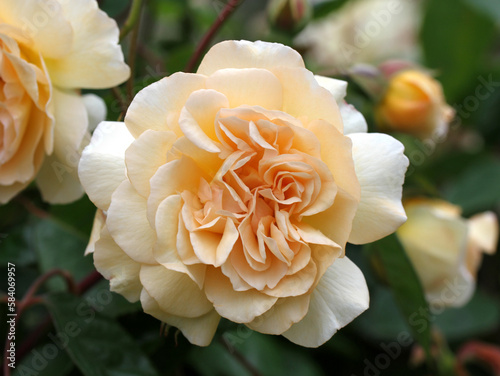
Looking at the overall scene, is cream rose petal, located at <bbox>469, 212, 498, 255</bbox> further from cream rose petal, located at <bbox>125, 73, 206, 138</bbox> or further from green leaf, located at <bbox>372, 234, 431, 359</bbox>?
cream rose petal, located at <bbox>125, 73, 206, 138</bbox>

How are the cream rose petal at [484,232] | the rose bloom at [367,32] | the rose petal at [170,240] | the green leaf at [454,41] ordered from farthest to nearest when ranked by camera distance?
the rose bloom at [367,32], the green leaf at [454,41], the cream rose petal at [484,232], the rose petal at [170,240]

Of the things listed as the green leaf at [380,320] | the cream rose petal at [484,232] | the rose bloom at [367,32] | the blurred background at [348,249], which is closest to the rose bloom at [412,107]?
the blurred background at [348,249]

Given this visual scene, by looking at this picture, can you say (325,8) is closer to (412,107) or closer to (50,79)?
(412,107)

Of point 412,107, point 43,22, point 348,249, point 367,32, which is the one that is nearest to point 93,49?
point 43,22

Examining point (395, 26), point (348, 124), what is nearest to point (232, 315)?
point (348, 124)

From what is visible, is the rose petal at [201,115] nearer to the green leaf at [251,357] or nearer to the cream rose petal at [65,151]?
the cream rose petal at [65,151]

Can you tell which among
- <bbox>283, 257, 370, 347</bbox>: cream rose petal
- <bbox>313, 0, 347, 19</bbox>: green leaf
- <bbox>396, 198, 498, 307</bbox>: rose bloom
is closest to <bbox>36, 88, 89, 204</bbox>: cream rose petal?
<bbox>283, 257, 370, 347</bbox>: cream rose petal
